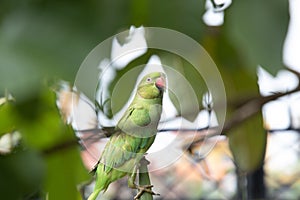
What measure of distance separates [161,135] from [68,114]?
0.06m

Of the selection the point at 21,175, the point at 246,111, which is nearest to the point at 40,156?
the point at 21,175

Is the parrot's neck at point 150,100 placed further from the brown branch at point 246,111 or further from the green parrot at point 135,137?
the brown branch at point 246,111

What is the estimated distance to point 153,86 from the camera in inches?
8.7

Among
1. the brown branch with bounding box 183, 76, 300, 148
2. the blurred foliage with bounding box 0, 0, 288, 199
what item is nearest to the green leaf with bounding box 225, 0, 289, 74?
the blurred foliage with bounding box 0, 0, 288, 199

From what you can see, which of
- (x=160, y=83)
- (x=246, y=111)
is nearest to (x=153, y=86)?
(x=160, y=83)

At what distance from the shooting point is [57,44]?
0.20 metres

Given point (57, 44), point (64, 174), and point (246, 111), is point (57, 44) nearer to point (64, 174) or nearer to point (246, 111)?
point (64, 174)

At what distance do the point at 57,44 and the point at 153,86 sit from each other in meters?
0.04

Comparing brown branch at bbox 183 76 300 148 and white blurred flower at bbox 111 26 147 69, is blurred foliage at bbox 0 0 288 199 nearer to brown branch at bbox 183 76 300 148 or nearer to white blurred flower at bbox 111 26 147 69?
white blurred flower at bbox 111 26 147 69

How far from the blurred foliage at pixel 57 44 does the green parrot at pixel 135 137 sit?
0.07 feet

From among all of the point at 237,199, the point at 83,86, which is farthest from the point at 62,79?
the point at 237,199

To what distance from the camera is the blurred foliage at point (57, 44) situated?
202 mm

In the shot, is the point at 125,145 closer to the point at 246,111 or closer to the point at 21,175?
the point at 21,175

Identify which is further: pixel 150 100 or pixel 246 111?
pixel 246 111
